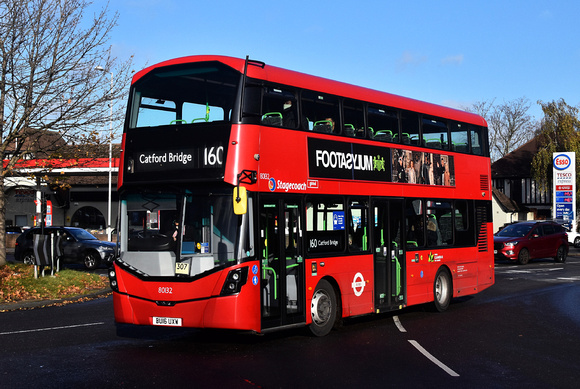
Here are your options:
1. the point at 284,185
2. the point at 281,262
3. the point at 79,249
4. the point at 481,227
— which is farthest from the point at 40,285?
the point at 481,227

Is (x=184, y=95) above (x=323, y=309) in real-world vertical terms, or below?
above

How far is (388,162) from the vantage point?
1355cm

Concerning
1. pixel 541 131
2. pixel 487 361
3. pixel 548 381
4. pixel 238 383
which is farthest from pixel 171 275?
pixel 541 131

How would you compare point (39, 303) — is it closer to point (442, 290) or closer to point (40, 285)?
point (40, 285)

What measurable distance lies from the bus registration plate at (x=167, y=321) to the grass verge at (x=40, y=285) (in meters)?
8.80

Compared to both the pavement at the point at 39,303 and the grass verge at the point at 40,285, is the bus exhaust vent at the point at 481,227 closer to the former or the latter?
the pavement at the point at 39,303

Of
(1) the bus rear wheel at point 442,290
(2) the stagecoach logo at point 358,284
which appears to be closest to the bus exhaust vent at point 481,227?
(1) the bus rear wheel at point 442,290

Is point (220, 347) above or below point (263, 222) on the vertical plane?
below

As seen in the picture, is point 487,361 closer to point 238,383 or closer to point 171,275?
point 238,383

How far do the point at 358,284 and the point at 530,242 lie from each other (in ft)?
64.3

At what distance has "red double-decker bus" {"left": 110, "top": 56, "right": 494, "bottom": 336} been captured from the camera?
10.0 metres

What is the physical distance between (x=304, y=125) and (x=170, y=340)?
13.0 ft

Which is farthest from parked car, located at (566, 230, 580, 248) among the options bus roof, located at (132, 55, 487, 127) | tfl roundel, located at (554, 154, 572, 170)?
bus roof, located at (132, 55, 487, 127)

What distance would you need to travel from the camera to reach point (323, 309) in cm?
1164
